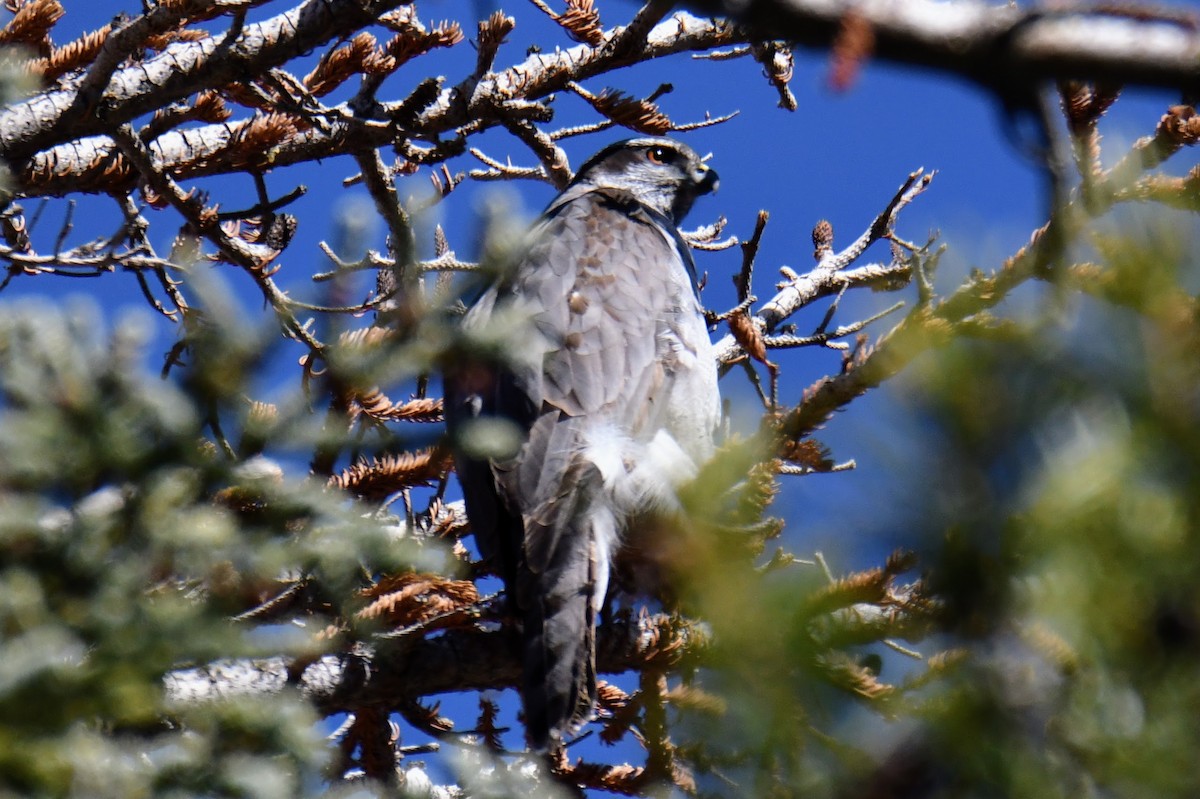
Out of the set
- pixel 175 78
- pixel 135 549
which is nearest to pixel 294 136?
pixel 175 78

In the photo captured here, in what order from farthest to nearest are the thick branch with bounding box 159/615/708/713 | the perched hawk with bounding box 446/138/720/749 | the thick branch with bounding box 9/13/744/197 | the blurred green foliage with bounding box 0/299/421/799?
the thick branch with bounding box 9/13/744/197
the perched hawk with bounding box 446/138/720/749
the thick branch with bounding box 159/615/708/713
the blurred green foliage with bounding box 0/299/421/799

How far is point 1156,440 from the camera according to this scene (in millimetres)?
1166

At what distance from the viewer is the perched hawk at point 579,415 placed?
343 cm

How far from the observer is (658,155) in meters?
7.04

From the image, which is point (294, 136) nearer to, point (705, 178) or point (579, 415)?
point (579, 415)

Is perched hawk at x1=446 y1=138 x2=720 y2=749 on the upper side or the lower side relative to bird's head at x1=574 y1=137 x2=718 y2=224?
lower

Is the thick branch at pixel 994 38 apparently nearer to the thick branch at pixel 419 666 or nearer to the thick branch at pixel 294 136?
the thick branch at pixel 419 666

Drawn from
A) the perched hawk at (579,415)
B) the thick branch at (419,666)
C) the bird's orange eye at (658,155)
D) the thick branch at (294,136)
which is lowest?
the thick branch at (419,666)

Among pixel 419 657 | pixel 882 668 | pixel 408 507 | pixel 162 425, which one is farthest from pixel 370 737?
pixel 882 668

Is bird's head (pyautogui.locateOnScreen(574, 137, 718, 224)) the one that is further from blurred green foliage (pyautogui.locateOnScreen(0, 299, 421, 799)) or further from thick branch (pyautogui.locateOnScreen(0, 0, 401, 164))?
blurred green foliage (pyautogui.locateOnScreen(0, 299, 421, 799))

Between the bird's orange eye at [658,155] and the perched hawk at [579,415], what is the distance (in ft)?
4.73

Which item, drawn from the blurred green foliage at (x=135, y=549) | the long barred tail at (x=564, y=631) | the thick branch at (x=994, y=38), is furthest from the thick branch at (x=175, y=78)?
the thick branch at (x=994, y=38)

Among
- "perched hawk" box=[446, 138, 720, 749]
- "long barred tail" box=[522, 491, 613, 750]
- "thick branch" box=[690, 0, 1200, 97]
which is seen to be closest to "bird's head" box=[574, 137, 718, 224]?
"perched hawk" box=[446, 138, 720, 749]

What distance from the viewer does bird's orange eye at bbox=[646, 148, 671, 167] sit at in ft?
23.0
